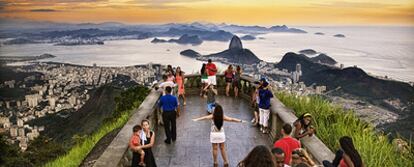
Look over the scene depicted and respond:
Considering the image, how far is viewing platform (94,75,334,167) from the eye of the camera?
7.86 metres

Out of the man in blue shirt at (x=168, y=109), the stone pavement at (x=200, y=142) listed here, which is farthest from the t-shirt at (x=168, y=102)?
the stone pavement at (x=200, y=142)

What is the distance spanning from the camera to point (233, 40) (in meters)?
39.2

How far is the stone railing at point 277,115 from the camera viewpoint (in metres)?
7.70

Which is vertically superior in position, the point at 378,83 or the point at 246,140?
the point at 246,140

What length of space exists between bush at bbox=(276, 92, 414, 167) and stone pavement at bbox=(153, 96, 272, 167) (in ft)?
4.59

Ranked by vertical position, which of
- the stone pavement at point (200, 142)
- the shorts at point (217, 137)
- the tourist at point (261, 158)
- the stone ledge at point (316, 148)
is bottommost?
the stone pavement at point (200, 142)

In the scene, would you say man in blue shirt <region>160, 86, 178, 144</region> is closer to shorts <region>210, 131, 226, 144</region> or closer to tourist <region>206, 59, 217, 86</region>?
shorts <region>210, 131, 226, 144</region>

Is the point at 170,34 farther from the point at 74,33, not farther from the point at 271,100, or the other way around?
the point at 271,100

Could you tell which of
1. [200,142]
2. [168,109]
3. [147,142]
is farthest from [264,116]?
[147,142]

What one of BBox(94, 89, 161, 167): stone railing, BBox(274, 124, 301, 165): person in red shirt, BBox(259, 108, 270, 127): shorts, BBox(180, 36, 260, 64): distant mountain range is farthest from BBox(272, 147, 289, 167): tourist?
BBox(180, 36, 260, 64): distant mountain range

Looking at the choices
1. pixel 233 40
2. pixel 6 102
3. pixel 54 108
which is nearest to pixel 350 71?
pixel 233 40

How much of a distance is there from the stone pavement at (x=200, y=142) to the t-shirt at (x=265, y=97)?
0.81m

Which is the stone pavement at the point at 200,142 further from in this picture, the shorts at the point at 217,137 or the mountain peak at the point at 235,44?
the mountain peak at the point at 235,44

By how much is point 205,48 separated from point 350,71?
56.2 feet
